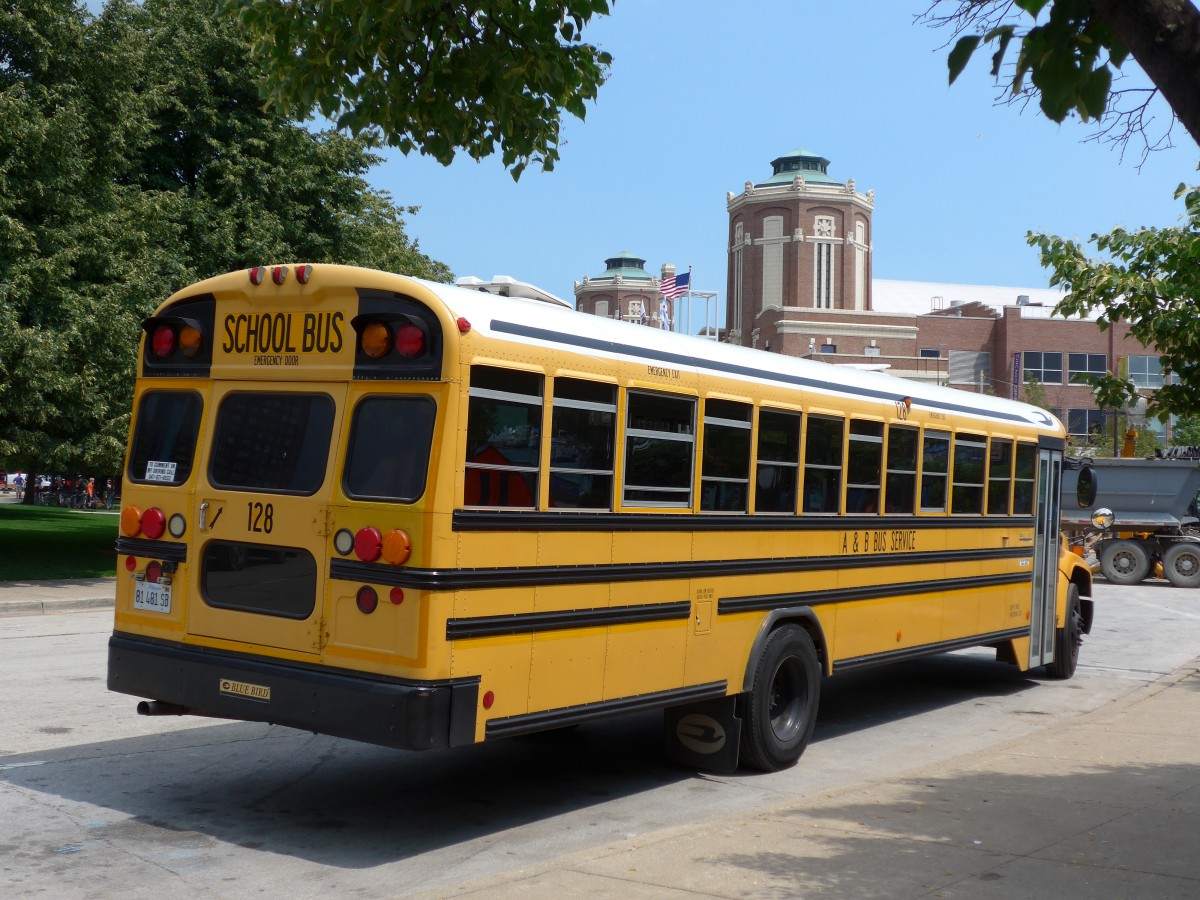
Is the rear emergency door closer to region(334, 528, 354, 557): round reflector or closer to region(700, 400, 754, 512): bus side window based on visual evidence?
region(334, 528, 354, 557): round reflector

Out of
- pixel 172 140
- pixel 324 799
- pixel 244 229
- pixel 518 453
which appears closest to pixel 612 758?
pixel 324 799

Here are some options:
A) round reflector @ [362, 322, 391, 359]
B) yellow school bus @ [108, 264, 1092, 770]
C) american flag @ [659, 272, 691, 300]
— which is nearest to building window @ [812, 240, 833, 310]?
american flag @ [659, 272, 691, 300]

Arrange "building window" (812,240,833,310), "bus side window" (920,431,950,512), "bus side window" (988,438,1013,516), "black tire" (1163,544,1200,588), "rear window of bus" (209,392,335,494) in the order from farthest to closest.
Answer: "building window" (812,240,833,310)
"black tire" (1163,544,1200,588)
"bus side window" (988,438,1013,516)
"bus side window" (920,431,950,512)
"rear window of bus" (209,392,335,494)

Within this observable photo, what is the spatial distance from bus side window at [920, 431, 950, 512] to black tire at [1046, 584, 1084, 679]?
320cm

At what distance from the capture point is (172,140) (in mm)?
25250

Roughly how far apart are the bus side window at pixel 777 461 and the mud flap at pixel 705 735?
1292 mm

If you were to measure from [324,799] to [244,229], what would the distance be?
19.4m

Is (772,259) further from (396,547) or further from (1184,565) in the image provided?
(396,547)

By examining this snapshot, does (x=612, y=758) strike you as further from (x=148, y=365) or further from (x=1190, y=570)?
(x=1190, y=570)

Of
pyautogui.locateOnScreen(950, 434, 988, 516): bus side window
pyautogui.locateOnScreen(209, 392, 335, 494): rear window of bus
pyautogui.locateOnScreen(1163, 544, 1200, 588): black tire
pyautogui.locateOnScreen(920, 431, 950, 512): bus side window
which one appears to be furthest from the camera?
pyautogui.locateOnScreen(1163, 544, 1200, 588): black tire

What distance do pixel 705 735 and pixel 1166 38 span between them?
5.08m

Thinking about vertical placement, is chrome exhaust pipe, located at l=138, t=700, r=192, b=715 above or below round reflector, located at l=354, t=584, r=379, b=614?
below

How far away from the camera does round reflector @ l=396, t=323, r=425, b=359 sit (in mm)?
6016

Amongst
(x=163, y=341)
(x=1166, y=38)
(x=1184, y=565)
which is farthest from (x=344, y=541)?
(x=1184, y=565)
